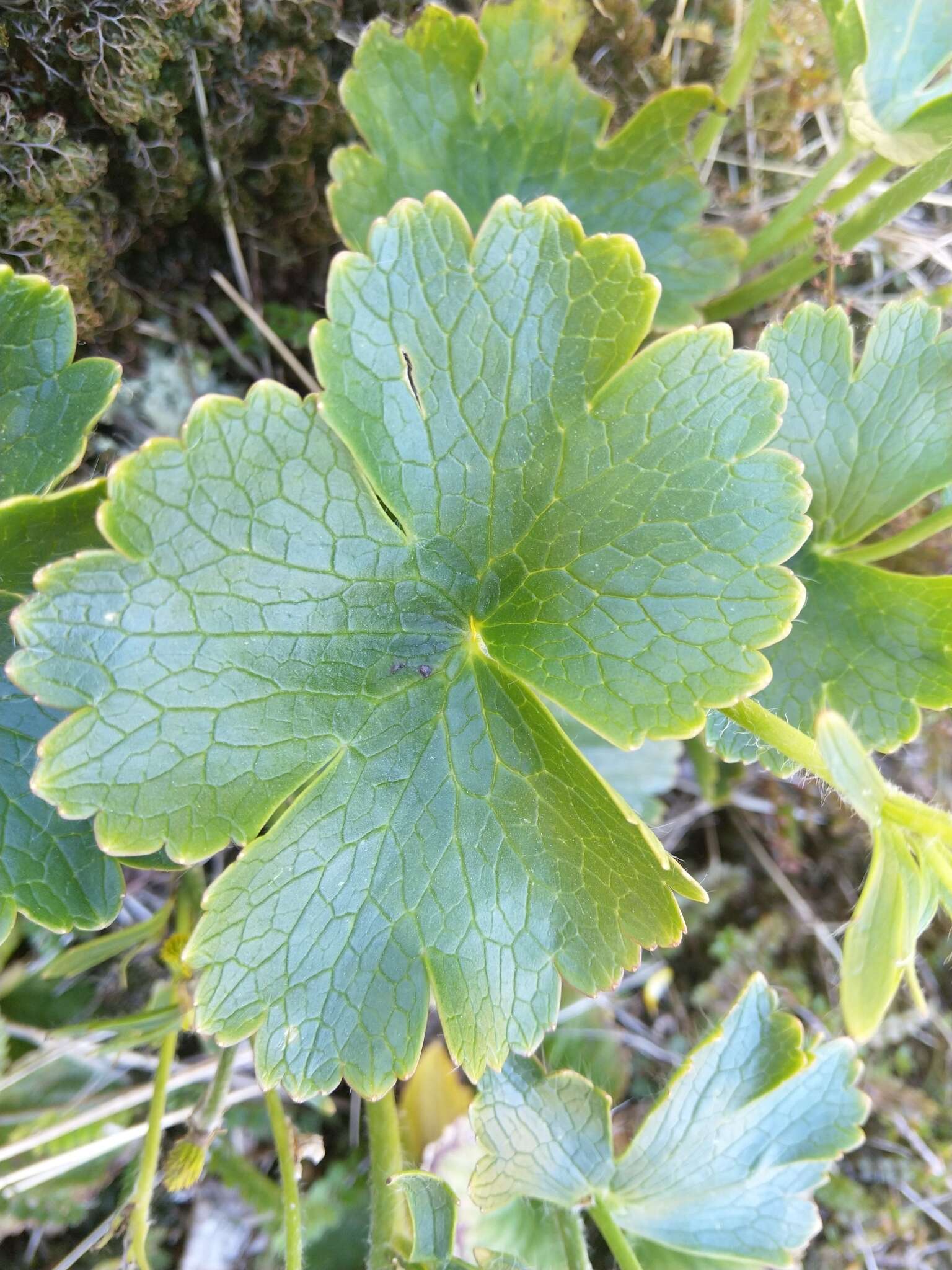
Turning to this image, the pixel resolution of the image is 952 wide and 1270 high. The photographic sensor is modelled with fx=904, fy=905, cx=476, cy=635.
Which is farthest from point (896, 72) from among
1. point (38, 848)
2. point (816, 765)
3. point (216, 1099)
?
point (216, 1099)

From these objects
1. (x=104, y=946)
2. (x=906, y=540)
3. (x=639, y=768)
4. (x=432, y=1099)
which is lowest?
(x=432, y=1099)

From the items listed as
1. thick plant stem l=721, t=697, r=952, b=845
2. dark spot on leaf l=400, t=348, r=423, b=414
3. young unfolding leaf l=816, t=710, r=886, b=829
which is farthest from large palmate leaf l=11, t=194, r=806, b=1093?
young unfolding leaf l=816, t=710, r=886, b=829

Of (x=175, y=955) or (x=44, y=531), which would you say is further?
(x=175, y=955)

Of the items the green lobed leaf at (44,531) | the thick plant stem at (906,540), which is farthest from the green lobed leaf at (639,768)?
the green lobed leaf at (44,531)

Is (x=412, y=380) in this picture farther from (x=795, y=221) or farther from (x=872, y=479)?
(x=795, y=221)

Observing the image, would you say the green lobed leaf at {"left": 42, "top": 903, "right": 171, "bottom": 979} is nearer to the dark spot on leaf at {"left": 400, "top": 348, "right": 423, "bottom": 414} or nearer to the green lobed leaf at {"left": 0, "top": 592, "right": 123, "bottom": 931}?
the green lobed leaf at {"left": 0, "top": 592, "right": 123, "bottom": 931}
